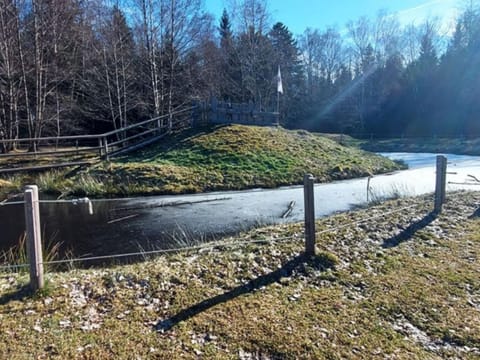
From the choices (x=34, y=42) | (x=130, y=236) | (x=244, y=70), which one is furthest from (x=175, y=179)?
(x=244, y=70)

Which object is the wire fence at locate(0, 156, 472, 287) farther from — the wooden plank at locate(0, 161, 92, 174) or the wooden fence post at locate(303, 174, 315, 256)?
the wooden plank at locate(0, 161, 92, 174)

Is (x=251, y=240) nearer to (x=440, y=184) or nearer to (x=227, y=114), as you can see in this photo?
(x=440, y=184)

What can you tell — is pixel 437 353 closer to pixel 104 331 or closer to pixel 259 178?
pixel 104 331

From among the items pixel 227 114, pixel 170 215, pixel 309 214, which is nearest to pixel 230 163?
pixel 170 215

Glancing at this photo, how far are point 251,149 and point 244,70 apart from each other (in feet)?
65.6

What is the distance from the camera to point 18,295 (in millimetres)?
3266

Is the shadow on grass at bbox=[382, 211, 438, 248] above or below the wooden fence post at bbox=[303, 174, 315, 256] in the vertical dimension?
below

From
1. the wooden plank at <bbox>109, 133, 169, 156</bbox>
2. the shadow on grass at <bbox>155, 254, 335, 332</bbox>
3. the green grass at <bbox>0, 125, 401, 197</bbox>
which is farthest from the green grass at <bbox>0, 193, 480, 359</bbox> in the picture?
the wooden plank at <bbox>109, 133, 169, 156</bbox>

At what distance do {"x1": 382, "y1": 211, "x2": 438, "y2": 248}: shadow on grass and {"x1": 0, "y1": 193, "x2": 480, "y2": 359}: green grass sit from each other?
0.28 metres

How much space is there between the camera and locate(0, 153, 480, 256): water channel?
248 inches

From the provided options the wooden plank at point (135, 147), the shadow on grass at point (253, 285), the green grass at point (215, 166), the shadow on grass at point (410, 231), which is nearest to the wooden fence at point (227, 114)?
the green grass at point (215, 166)

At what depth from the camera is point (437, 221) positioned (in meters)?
6.17

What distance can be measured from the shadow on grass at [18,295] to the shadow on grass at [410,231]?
14.7ft

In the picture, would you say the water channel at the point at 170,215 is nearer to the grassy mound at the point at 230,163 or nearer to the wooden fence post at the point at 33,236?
the grassy mound at the point at 230,163
